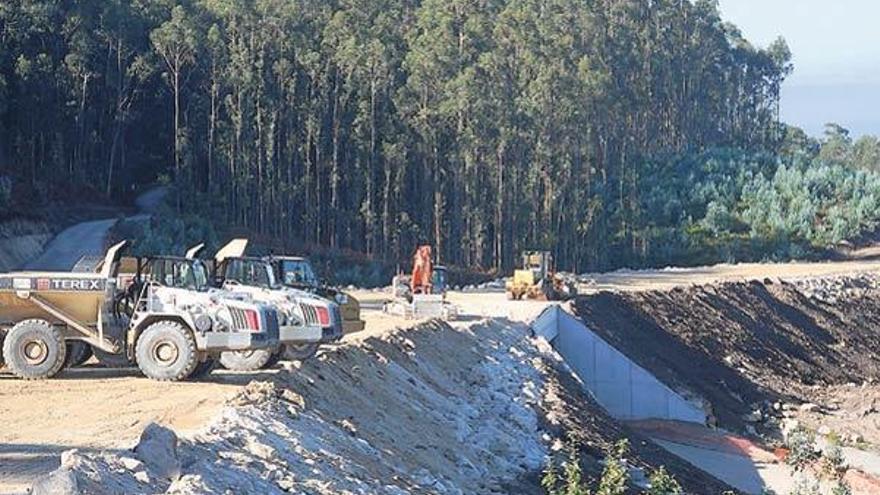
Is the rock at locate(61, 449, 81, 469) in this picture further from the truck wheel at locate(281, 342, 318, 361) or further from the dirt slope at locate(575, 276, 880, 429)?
the dirt slope at locate(575, 276, 880, 429)

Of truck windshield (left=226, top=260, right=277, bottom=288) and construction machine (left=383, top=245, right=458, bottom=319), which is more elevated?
truck windshield (left=226, top=260, right=277, bottom=288)

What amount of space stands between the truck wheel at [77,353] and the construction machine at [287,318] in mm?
2308

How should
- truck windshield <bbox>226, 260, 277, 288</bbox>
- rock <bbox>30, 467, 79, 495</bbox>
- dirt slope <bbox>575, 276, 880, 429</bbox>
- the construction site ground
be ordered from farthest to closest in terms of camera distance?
dirt slope <bbox>575, 276, 880, 429</bbox>, truck windshield <bbox>226, 260, 277, 288</bbox>, the construction site ground, rock <bbox>30, 467, 79, 495</bbox>

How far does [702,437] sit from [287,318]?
15222 millimetres

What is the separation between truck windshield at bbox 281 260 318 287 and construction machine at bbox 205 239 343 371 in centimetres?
267

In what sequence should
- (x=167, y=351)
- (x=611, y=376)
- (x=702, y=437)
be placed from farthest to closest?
1. (x=611, y=376)
2. (x=702, y=437)
3. (x=167, y=351)

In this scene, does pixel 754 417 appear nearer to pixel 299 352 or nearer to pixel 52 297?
pixel 299 352

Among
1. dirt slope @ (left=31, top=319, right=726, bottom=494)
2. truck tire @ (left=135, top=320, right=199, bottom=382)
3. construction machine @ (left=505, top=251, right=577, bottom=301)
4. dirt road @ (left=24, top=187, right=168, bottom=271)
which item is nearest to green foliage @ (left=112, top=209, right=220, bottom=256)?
dirt road @ (left=24, top=187, right=168, bottom=271)

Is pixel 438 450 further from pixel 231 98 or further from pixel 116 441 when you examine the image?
pixel 231 98

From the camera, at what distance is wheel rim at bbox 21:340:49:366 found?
2114 centimetres

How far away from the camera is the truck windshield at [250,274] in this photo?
2517cm

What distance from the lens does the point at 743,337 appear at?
50219 millimetres

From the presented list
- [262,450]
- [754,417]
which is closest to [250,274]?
[262,450]

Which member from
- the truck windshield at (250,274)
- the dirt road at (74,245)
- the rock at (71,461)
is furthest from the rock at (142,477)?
the dirt road at (74,245)
